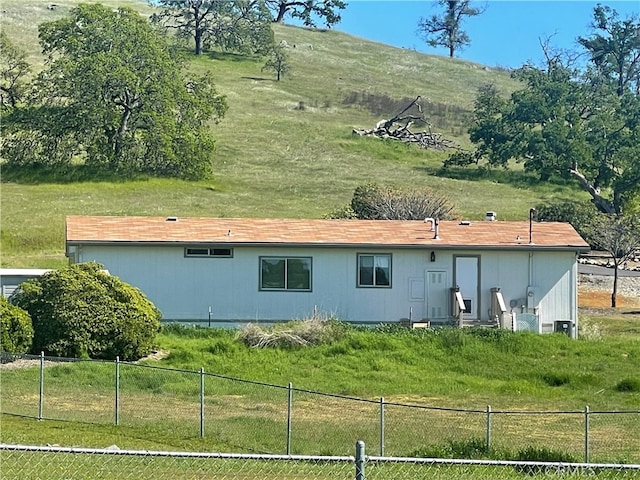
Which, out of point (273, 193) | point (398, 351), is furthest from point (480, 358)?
point (273, 193)

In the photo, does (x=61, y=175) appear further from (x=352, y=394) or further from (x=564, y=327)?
(x=352, y=394)

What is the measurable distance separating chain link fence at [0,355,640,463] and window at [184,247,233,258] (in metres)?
8.30

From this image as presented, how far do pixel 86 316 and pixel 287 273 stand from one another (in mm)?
7814

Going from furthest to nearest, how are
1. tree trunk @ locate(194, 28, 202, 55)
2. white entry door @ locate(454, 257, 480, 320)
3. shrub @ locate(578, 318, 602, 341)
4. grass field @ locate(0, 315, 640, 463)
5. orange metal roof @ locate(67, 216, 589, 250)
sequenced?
tree trunk @ locate(194, 28, 202, 55)
white entry door @ locate(454, 257, 480, 320)
orange metal roof @ locate(67, 216, 589, 250)
shrub @ locate(578, 318, 602, 341)
grass field @ locate(0, 315, 640, 463)

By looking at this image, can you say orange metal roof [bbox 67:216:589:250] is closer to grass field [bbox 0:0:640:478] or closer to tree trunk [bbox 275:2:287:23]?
grass field [bbox 0:0:640:478]

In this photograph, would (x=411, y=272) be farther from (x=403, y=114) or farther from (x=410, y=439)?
(x=403, y=114)

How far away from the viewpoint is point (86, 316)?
80.2 ft

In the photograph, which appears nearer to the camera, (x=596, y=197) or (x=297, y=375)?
(x=297, y=375)

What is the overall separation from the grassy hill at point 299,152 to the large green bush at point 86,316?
A: 13473 millimetres

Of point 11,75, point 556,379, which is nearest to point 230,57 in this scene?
point 11,75

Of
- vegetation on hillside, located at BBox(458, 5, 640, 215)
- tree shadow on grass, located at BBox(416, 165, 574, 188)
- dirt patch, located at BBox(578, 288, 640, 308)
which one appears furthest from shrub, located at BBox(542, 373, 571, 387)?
tree shadow on grass, located at BBox(416, 165, 574, 188)

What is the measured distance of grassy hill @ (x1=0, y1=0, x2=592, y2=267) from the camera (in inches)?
1974

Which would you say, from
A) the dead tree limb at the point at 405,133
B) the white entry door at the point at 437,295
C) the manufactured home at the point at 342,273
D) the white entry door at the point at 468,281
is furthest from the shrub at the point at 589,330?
the dead tree limb at the point at 405,133

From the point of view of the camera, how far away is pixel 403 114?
277 feet
